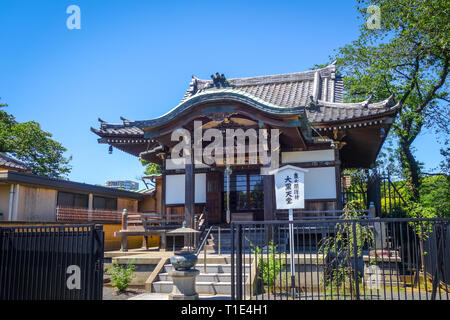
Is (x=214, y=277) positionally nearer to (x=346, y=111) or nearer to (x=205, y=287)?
(x=205, y=287)

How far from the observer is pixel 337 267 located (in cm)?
843

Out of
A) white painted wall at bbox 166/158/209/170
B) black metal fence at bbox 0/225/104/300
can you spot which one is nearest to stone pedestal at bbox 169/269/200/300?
black metal fence at bbox 0/225/104/300

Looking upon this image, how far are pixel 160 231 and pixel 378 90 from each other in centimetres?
1595

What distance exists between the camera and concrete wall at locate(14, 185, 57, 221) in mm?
17547

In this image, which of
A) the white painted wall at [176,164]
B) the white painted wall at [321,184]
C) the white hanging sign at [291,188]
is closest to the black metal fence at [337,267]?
the white hanging sign at [291,188]

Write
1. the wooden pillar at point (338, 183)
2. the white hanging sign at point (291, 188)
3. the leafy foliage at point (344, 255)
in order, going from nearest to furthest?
the leafy foliage at point (344, 255), the white hanging sign at point (291, 188), the wooden pillar at point (338, 183)

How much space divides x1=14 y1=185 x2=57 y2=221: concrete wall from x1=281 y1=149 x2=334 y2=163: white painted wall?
1168cm

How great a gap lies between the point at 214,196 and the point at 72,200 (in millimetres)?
9422

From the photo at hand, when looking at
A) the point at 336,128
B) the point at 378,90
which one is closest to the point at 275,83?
the point at 336,128

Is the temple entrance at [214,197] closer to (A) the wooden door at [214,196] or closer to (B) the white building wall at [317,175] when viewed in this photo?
(A) the wooden door at [214,196]

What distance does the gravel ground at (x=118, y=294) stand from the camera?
9.38 meters

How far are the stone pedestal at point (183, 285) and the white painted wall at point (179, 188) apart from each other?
309 inches

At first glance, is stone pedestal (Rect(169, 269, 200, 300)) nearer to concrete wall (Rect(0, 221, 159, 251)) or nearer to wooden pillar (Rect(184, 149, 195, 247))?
wooden pillar (Rect(184, 149, 195, 247))
